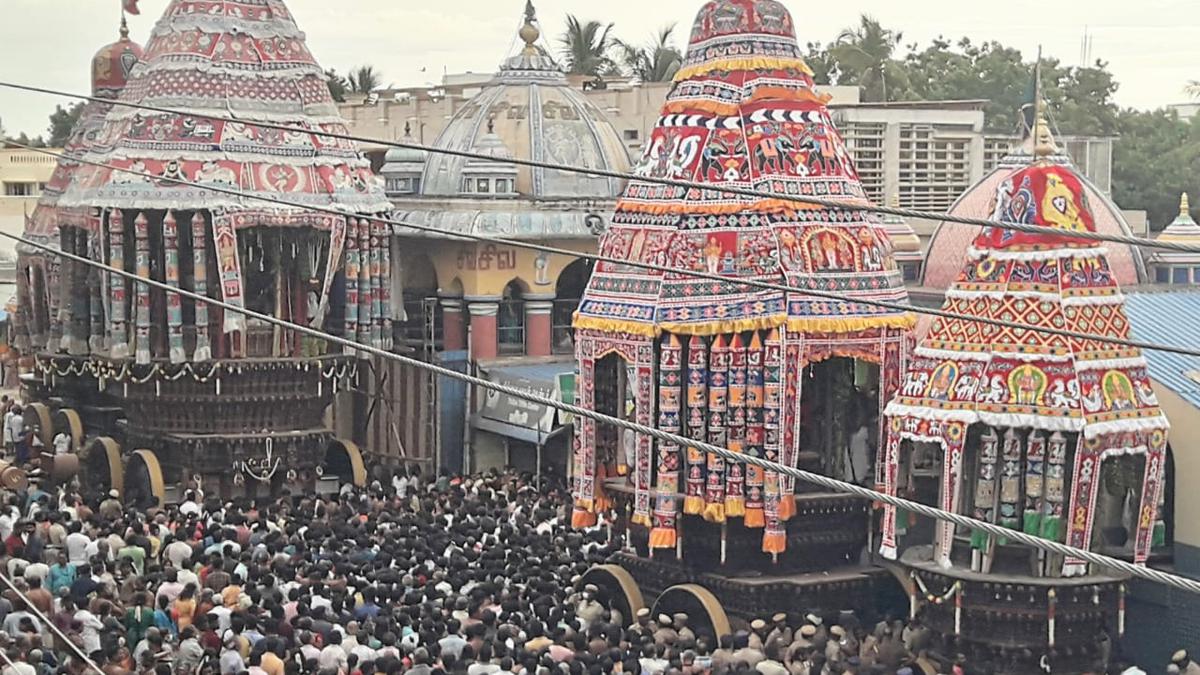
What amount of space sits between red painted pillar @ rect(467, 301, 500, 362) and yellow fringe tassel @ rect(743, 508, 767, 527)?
9.64 meters

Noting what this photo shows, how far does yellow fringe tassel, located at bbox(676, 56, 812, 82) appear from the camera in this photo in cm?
1511

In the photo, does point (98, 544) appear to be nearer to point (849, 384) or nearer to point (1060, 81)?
point (849, 384)

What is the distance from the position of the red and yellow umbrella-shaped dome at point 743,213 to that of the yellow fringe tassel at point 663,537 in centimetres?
149

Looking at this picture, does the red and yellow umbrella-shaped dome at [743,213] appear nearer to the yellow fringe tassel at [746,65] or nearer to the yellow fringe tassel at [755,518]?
the yellow fringe tassel at [746,65]

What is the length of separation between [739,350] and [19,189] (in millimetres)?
34554

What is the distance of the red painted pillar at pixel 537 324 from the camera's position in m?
24.1

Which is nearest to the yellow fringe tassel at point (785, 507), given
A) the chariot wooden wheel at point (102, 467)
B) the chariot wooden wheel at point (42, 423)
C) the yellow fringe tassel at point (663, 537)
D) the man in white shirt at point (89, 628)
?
the yellow fringe tassel at point (663, 537)

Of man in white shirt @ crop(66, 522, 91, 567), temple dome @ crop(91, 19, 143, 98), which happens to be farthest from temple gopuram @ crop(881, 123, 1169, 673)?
temple dome @ crop(91, 19, 143, 98)

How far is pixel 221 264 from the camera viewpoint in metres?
21.2

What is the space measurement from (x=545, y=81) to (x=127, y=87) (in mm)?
5430

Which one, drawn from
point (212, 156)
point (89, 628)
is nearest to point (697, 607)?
point (89, 628)

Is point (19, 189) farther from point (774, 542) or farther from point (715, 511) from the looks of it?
point (774, 542)

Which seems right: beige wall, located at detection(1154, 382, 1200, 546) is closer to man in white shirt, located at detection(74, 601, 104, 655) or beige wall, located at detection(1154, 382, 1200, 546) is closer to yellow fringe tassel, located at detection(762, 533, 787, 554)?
yellow fringe tassel, located at detection(762, 533, 787, 554)

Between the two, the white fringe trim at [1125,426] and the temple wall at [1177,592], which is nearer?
the white fringe trim at [1125,426]
